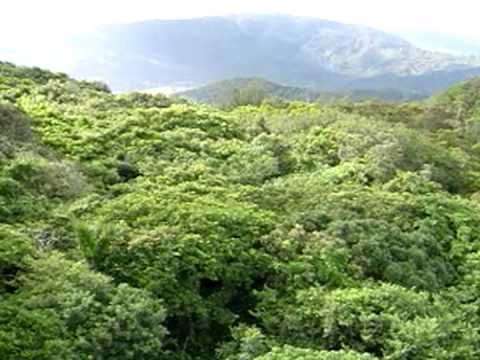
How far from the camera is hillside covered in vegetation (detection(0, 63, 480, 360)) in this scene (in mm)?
14070

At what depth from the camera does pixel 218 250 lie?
671 inches

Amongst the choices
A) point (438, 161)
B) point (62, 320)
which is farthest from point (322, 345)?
point (438, 161)

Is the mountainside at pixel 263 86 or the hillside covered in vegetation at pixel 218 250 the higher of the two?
the hillside covered in vegetation at pixel 218 250

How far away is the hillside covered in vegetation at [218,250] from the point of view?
14.1 m

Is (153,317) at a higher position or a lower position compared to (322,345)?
higher

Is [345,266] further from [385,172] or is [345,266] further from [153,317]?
[385,172]

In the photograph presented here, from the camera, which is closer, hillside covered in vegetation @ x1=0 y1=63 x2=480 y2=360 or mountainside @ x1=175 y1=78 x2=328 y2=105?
hillside covered in vegetation @ x1=0 y1=63 x2=480 y2=360

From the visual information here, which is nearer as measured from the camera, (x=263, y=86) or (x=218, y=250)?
(x=218, y=250)

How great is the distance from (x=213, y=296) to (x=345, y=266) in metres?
3.47

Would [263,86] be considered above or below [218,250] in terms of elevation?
below

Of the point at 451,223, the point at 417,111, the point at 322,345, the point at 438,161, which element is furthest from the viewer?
the point at 417,111

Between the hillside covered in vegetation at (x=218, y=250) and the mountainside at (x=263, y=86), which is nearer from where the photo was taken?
the hillside covered in vegetation at (x=218, y=250)

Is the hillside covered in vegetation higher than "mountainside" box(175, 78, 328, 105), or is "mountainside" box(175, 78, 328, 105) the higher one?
the hillside covered in vegetation

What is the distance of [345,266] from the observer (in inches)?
718
